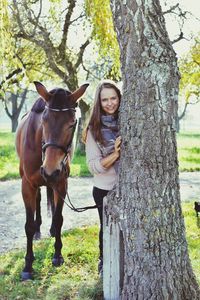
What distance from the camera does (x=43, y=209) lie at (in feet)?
26.2

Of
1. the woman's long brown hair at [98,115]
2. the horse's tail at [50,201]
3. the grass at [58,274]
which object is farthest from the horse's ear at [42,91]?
the horse's tail at [50,201]

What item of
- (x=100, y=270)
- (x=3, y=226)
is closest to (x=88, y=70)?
(x=3, y=226)

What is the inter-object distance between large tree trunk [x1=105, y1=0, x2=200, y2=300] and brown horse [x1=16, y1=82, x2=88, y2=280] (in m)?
0.96

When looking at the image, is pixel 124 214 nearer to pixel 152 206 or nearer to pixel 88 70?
pixel 152 206

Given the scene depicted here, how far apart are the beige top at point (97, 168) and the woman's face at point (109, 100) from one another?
293 millimetres

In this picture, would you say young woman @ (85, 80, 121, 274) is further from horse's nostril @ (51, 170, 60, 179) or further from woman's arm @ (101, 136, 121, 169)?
horse's nostril @ (51, 170, 60, 179)

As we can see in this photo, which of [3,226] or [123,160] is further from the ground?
[123,160]

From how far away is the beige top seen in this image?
3.94 m

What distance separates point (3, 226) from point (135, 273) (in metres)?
4.03

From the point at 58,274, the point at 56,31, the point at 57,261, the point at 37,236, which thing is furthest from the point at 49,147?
the point at 56,31

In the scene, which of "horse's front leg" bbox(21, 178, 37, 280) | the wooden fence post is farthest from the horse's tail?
the wooden fence post

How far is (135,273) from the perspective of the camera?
3336 millimetres

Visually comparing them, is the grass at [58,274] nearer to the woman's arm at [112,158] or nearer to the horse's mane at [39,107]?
the woman's arm at [112,158]

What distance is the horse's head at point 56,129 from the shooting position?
402 cm
